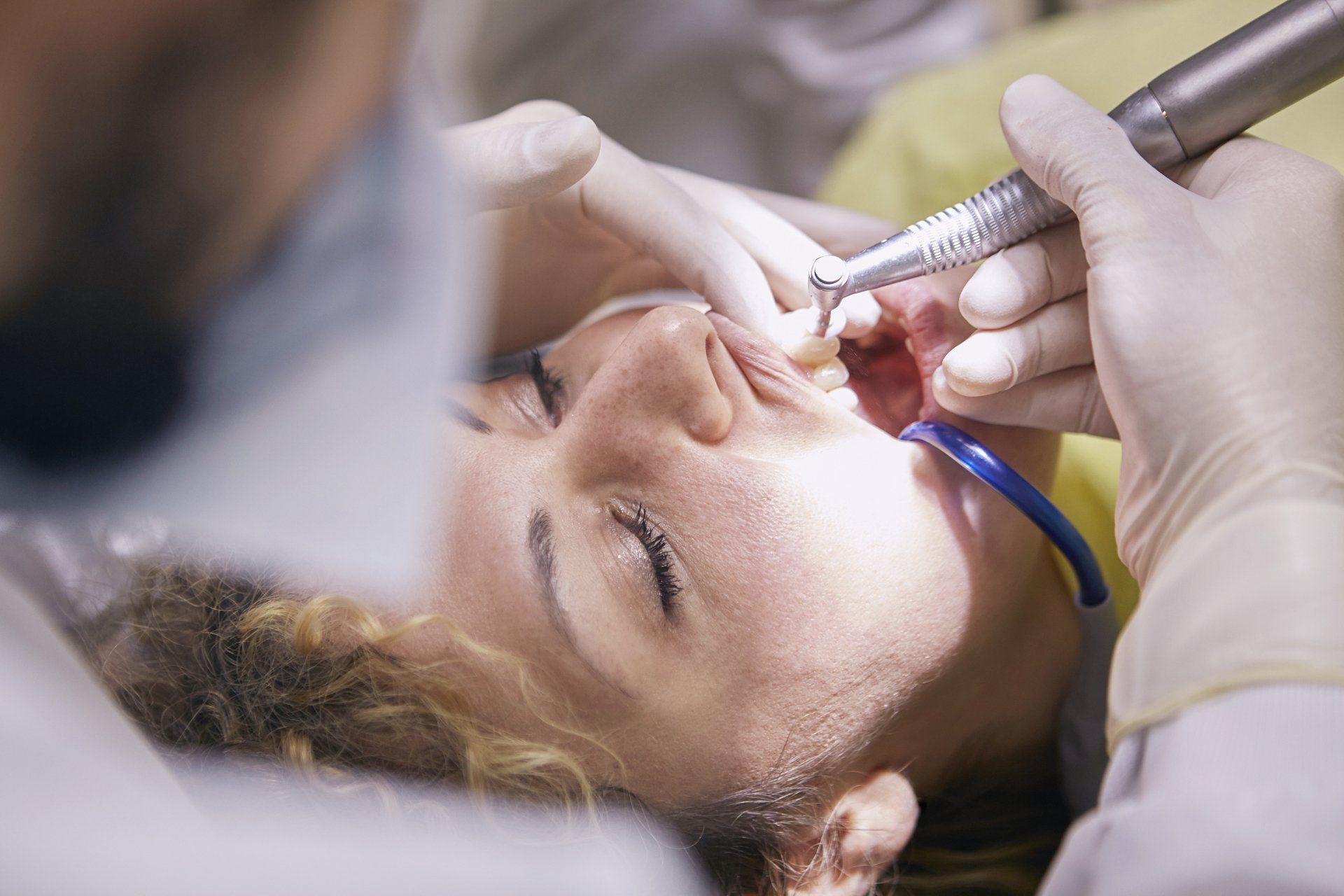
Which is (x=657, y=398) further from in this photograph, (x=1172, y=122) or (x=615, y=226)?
(x=1172, y=122)

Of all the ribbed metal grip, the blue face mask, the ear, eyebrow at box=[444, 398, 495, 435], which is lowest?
A: the ear

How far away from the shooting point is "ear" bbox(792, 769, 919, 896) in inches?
34.7

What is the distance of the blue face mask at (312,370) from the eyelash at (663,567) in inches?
18.8

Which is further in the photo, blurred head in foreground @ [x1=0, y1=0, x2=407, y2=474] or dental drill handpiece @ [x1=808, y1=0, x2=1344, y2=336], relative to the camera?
blurred head in foreground @ [x1=0, y1=0, x2=407, y2=474]

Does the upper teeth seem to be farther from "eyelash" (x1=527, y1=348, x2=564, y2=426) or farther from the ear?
the ear

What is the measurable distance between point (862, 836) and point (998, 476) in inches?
15.1

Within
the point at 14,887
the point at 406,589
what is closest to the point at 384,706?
the point at 406,589

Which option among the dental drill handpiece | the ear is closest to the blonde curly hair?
Answer: the ear

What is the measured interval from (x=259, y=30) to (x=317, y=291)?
613mm

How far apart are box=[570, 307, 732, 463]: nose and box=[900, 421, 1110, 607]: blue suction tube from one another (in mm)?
190

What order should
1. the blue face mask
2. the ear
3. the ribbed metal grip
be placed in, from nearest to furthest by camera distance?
the ribbed metal grip, the ear, the blue face mask

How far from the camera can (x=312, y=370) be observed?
5.12 feet

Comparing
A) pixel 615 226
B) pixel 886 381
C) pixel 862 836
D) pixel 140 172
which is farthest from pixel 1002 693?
pixel 140 172

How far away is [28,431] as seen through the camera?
1.37 metres
